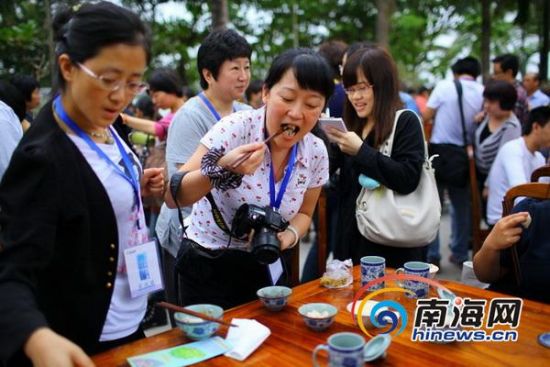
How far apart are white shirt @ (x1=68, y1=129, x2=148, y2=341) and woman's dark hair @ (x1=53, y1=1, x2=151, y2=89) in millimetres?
209

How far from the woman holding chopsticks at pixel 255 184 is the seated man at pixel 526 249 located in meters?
0.72

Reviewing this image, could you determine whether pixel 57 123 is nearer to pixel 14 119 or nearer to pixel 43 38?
pixel 14 119

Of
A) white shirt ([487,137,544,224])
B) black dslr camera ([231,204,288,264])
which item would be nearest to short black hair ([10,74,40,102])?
black dslr camera ([231,204,288,264])

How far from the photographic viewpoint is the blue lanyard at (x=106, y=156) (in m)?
1.25

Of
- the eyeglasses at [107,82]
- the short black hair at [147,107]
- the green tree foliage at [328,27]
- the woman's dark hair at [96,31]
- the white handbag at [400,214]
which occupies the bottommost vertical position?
the white handbag at [400,214]

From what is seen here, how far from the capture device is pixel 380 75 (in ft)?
8.26

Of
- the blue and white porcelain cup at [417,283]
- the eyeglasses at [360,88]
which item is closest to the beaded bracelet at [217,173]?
the blue and white porcelain cup at [417,283]

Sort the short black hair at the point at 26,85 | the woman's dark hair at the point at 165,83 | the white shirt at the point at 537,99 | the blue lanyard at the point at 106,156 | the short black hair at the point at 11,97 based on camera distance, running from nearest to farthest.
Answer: the blue lanyard at the point at 106,156, the short black hair at the point at 11,97, the short black hair at the point at 26,85, the woman's dark hair at the point at 165,83, the white shirt at the point at 537,99

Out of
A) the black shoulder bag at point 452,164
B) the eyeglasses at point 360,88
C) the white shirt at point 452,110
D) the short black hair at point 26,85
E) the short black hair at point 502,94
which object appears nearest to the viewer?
the eyeglasses at point 360,88

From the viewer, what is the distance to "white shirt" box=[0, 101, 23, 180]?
2570mm

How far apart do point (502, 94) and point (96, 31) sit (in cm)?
377

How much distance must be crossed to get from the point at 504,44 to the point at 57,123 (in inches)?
702

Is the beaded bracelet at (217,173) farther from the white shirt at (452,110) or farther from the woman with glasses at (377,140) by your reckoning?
the white shirt at (452,110)

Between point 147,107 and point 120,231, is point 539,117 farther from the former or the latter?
point 147,107
